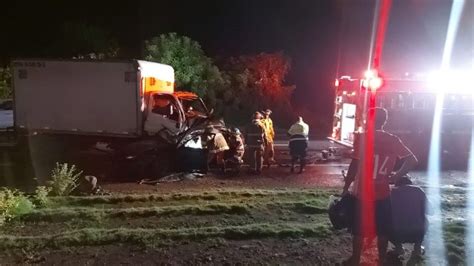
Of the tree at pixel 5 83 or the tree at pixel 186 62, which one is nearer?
the tree at pixel 186 62

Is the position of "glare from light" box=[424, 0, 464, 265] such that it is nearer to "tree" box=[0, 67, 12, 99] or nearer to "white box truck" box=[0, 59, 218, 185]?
"white box truck" box=[0, 59, 218, 185]

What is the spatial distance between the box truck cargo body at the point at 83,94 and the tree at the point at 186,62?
8.54 metres

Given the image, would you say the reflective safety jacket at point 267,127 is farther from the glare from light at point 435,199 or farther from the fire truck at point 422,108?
the glare from light at point 435,199

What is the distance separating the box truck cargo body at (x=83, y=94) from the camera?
40.4ft

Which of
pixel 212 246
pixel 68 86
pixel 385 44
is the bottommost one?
pixel 212 246

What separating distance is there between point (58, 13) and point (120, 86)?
19145mm

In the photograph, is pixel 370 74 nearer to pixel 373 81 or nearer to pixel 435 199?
pixel 373 81

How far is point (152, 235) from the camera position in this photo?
6.64 meters

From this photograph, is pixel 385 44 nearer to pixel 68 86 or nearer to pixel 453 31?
pixel 453 31

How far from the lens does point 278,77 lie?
26406 millimetres

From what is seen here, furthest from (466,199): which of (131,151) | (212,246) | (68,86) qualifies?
(68,86)

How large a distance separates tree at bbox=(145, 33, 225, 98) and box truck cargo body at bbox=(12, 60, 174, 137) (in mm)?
Result: 8544

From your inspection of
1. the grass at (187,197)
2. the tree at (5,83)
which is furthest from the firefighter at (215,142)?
the tree at (5,83)

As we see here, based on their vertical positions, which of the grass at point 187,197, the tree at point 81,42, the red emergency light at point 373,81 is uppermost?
A: the tree at point 81,42
